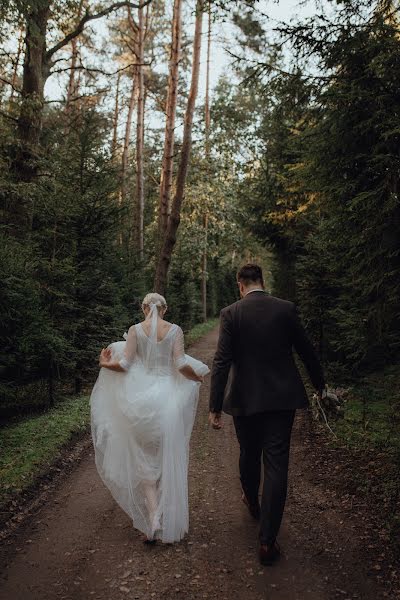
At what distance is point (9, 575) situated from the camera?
11.9 feet

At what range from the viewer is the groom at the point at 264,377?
12.9 feet

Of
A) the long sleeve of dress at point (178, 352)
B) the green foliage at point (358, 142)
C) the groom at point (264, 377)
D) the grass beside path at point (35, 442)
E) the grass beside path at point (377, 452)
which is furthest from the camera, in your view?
the grass beside path at point (35, 442)

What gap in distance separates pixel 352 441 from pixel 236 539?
3.17m

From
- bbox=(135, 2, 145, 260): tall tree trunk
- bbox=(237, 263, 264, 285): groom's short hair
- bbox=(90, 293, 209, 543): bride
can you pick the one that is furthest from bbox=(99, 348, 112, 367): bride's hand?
bbox=(135, 2, 145, 260): tall tree trunk

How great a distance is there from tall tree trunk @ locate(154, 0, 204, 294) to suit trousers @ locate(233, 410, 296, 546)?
35.8ft

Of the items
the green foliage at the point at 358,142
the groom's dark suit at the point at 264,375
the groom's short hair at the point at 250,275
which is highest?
the green foliage at the point at 358,142

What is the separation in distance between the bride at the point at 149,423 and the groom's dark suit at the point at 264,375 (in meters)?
0.53

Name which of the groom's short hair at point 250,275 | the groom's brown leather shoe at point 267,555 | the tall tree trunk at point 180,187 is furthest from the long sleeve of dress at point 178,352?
the tall tree trunk at point 180,187

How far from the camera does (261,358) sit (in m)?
4.07

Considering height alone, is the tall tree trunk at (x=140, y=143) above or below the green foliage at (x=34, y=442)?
above

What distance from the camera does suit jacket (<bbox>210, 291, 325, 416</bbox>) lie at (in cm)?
398

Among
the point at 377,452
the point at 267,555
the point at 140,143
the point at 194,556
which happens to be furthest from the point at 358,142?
the point at 140,143

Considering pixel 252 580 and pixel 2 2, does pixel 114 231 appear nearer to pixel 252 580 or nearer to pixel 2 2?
pixel 2 2

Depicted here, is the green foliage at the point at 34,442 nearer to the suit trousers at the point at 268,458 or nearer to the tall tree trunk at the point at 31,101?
the suit trousers at the point at 268,458
